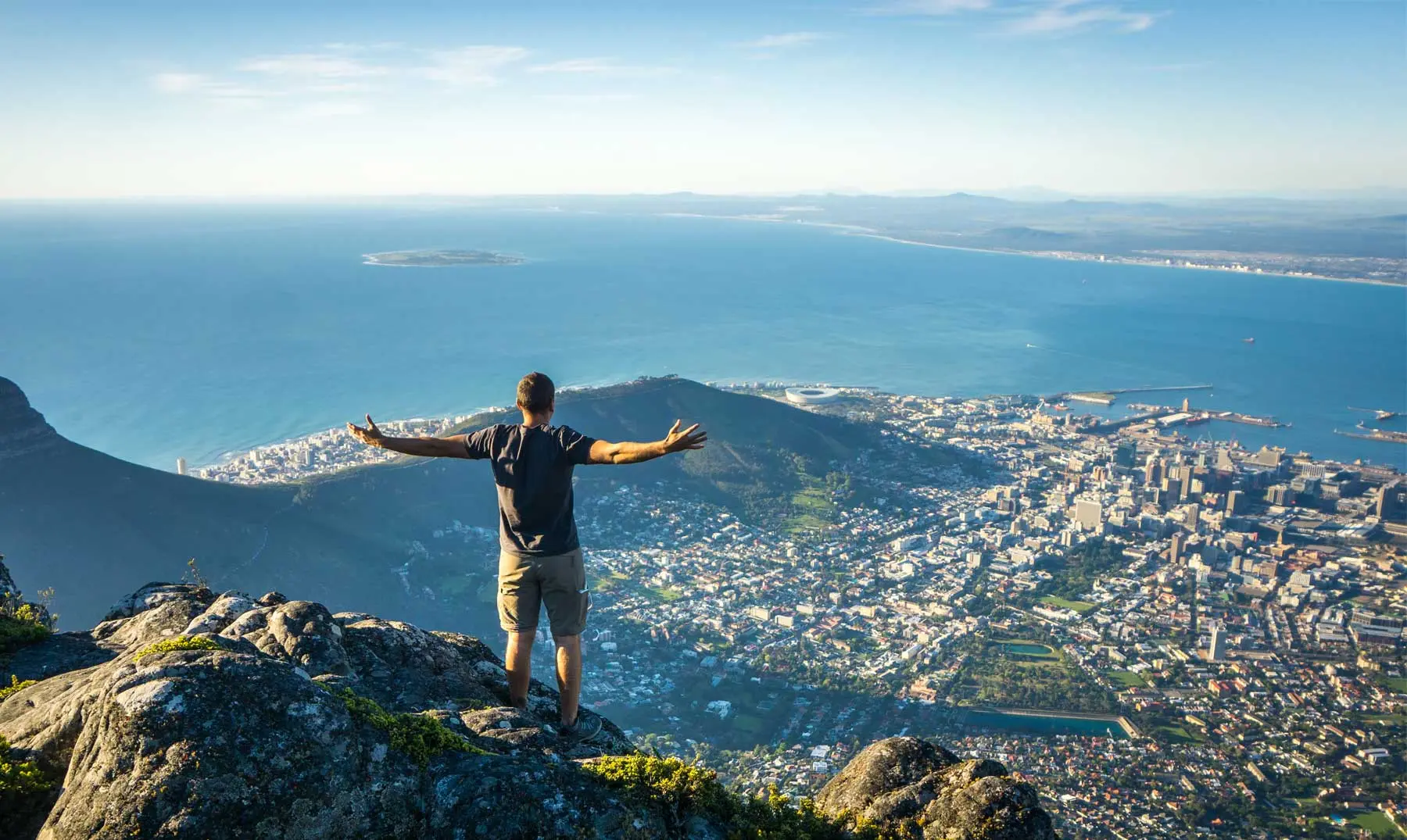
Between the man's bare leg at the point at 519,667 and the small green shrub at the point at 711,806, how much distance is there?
128 cm

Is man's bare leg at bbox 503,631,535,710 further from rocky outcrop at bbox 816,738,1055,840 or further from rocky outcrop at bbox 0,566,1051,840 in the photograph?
rocky outcrop at bbox 816,738,1055,840

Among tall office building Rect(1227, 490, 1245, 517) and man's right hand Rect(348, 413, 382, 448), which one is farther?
tall office building Rect(1227, 490, 1245, 517)

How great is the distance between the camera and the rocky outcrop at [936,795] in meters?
4.57

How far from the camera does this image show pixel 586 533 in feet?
111

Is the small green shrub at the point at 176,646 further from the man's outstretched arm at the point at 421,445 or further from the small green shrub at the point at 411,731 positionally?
the man's outstretched arm at the point at 421,445

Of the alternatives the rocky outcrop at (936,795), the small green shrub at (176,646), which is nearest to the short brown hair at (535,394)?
the small green shrub at (176,646)

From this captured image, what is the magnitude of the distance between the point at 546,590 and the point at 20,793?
99.0 inches

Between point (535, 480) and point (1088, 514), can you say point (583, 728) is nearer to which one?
point (535, 480)

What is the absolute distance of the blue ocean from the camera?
63.5m

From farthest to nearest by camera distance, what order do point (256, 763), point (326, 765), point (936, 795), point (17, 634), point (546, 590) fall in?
point (17, 634) < point (546, 590) < point (936, 795) < point (326, 765) < point (256, 763)

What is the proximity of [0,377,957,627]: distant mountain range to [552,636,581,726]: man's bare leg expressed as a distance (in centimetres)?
2207

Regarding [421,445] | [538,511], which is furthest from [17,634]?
[538,511]

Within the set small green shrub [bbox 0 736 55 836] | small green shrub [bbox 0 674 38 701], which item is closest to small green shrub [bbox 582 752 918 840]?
small green shrub [bbox 0 736 55 836]

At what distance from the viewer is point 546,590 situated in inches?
204
